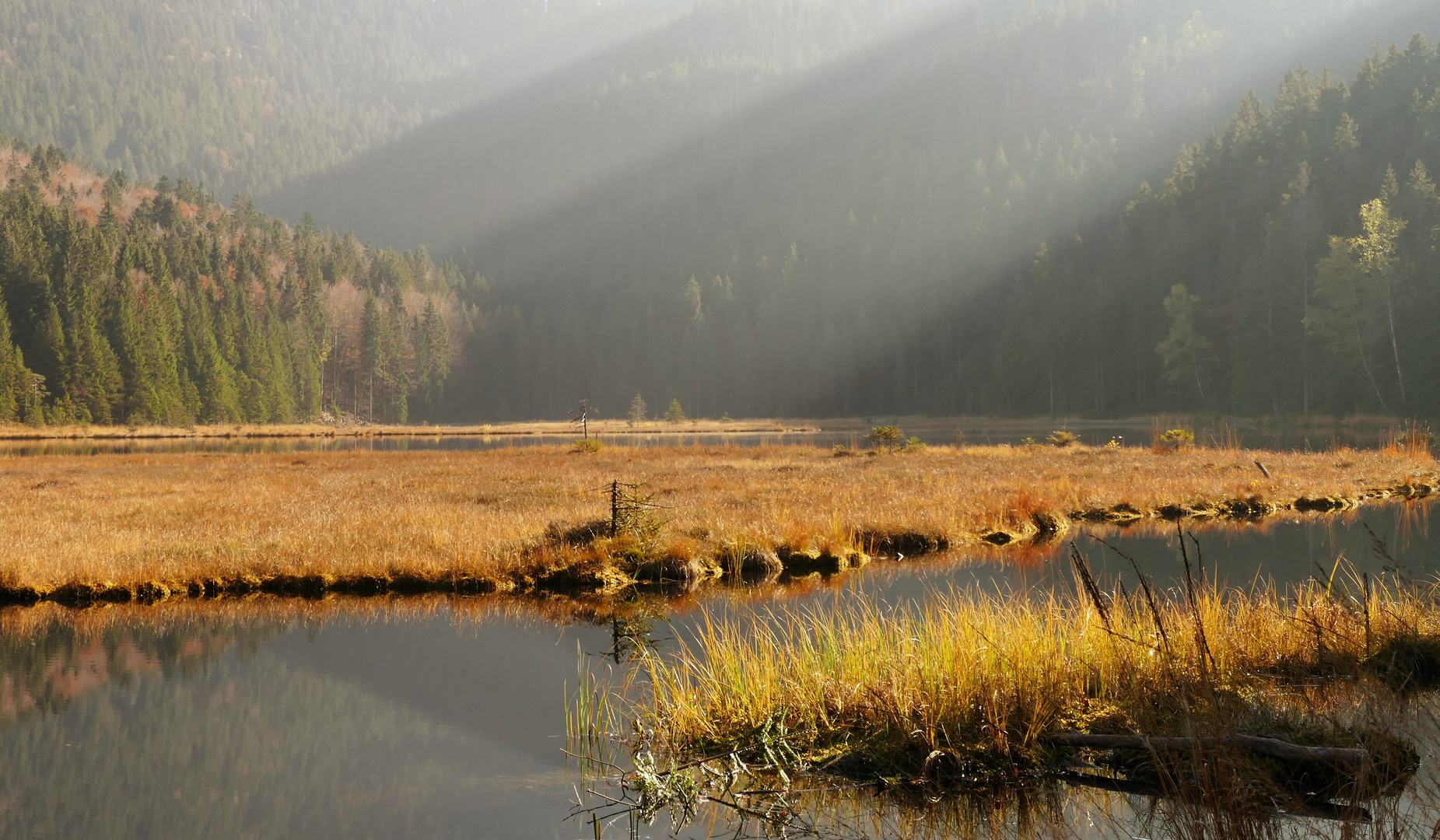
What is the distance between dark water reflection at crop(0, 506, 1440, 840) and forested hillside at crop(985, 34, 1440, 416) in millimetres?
66458

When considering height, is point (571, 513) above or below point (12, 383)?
below

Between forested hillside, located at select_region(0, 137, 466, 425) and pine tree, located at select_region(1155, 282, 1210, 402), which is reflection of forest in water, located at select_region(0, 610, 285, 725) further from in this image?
forested hillside, located at select_region(0, 137, 466, 425)

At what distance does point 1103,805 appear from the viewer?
24.9 feet

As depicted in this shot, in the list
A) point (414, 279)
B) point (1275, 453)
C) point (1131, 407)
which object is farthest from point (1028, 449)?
point (414, 279)

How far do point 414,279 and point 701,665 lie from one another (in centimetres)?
19554

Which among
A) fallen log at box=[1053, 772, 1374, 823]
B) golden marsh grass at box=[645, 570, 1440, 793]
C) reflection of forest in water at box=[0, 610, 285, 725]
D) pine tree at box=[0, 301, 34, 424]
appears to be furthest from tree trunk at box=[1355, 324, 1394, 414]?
pine tree at box=[0, 301, 34, 424]

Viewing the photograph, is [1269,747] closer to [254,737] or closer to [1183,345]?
[254,737]

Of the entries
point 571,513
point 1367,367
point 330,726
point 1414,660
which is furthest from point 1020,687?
point 1367,367

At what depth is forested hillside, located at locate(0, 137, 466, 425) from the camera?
103 m

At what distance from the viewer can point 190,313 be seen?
A: 399 ft

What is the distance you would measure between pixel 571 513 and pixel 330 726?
1411cm

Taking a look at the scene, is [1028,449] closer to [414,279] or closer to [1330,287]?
[1330,287]

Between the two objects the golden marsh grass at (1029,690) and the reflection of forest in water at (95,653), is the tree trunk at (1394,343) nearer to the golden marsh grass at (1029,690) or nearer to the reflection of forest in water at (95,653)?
the golden marsh grass at (1029,690)

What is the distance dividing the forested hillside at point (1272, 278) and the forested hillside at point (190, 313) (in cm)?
10097
